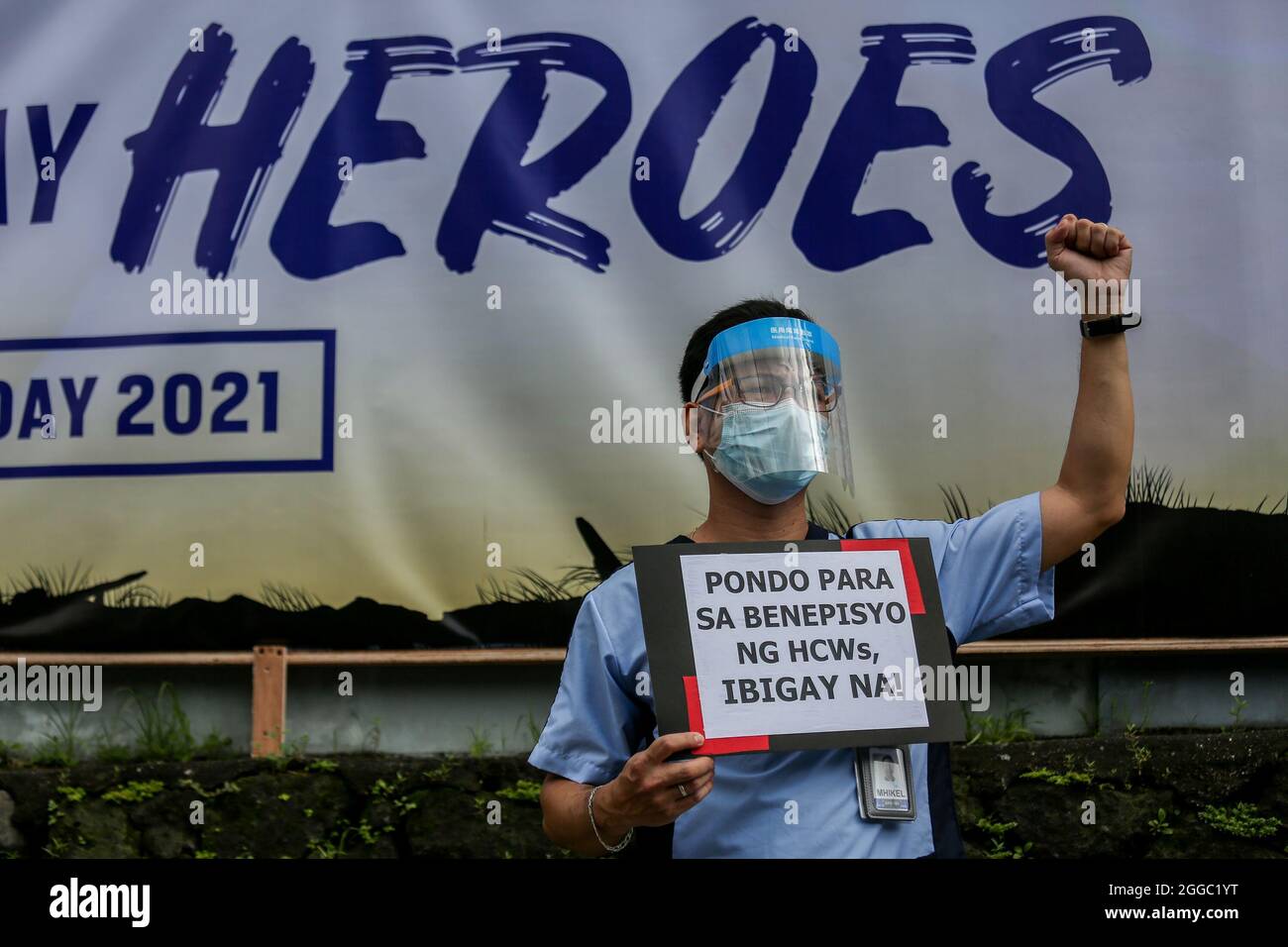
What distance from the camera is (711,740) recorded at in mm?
1438

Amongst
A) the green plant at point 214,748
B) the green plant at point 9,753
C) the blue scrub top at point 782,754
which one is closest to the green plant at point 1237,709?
the blue scrub top at point 782,754

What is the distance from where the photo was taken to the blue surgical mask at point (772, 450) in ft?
5.46

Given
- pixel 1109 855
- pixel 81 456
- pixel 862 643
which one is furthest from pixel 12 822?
pixel 1109 855

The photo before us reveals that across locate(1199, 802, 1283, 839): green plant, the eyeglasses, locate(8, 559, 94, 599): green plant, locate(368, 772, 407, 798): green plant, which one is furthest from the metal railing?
the eyeglasses

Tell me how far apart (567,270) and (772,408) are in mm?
1330

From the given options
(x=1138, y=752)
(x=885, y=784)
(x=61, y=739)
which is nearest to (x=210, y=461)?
(x=61, y=739)

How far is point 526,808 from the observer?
2.92m

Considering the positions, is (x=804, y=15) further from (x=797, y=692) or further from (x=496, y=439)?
(x=797, y=692)

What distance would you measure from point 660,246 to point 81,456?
1.69m

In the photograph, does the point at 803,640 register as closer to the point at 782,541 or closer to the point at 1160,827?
the point at 782,541

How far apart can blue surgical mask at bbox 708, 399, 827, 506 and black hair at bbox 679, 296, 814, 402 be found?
15cm
